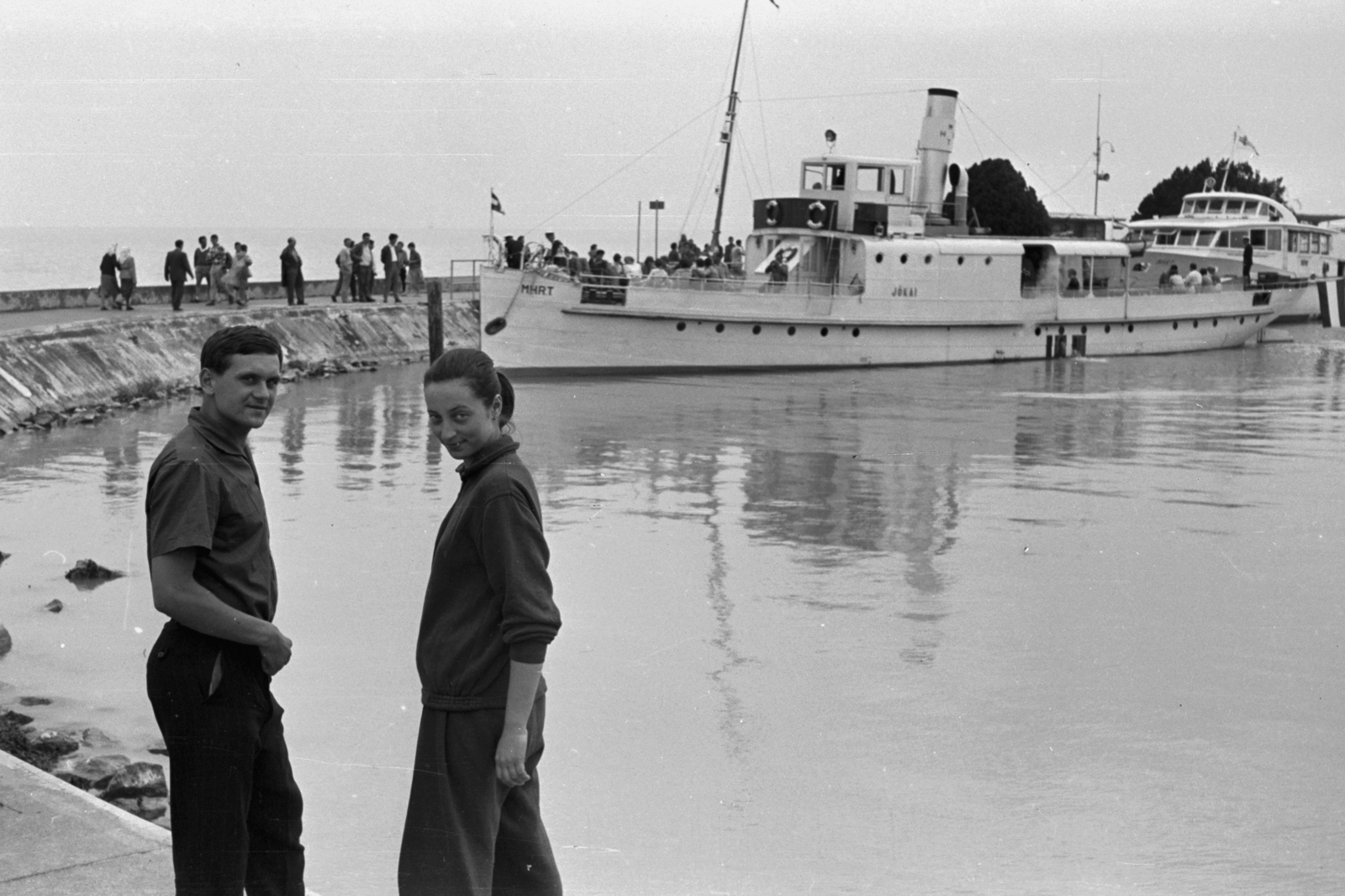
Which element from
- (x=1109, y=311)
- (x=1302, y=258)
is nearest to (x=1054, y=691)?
(x=1109, y=311)

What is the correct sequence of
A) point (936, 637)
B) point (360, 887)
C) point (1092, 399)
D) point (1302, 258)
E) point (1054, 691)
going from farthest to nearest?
point (1302, 258), point (1092, 399), point (936, 637), point (1054, 691), point (360, 887)

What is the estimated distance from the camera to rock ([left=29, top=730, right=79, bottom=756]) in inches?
295

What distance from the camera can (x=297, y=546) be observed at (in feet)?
45.8

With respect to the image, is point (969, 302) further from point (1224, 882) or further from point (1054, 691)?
point (1224, 882)

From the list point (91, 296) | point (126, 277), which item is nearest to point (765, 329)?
point (126, 277)

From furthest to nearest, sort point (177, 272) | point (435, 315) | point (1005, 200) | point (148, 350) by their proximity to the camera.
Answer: point (1005, 200), point (435, 315), point (177, 272), point (148, 350)

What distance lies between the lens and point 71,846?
4.93 m

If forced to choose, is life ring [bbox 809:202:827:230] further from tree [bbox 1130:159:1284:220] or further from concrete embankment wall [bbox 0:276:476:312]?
tree [bbox 1130:159:1284:220]

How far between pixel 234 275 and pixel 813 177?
1270cm

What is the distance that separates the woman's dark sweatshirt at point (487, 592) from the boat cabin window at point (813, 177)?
3315 cm

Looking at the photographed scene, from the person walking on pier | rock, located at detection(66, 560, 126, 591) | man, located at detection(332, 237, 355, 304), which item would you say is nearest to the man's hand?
rock, located at detection(66, 560, 126, 591)

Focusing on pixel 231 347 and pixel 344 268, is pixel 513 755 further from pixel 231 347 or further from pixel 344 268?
pixel 344 268

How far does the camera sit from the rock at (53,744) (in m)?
7.49

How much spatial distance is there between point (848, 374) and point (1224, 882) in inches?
1120
